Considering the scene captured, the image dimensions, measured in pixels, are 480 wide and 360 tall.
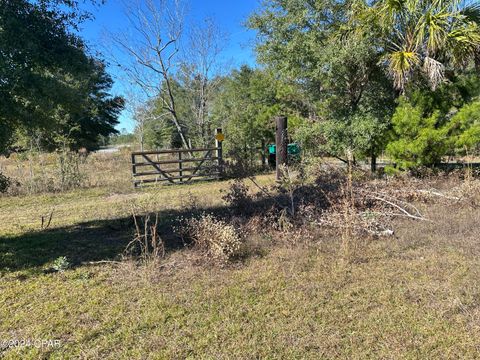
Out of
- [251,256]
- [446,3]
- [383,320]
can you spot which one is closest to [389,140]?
[446,3]

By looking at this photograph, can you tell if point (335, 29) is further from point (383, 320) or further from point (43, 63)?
point (383, 320)

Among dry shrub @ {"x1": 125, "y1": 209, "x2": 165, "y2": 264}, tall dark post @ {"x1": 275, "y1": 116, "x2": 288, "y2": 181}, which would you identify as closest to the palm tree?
Answer: tall dark post @ {"x1": 275, "y1": 116, "x2": 288, "y2": 181}

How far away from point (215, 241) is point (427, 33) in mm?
6952

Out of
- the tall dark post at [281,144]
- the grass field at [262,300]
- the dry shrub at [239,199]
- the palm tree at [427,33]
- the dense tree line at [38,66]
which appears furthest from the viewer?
the tall dark post at [281,144]

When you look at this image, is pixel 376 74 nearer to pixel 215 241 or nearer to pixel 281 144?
pixel 281 144

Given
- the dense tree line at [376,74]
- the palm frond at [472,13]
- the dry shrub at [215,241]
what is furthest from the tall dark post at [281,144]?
the palm frond at [472,13]

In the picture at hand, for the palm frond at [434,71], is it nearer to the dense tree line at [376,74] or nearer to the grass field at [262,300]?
the dense tree line at [376,74]

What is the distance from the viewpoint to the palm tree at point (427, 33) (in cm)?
693

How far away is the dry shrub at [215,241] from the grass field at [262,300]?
0.56ft

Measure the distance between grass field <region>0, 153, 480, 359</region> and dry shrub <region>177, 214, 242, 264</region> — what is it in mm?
170

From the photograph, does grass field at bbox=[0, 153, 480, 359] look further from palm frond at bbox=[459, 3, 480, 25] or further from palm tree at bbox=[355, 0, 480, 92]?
palm frond at bbox=[459, 3, 480, 25]

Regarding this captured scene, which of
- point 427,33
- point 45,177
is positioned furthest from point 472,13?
point 45,177

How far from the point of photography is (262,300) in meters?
3.03

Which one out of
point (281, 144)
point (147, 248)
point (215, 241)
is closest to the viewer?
point (215, 241)
